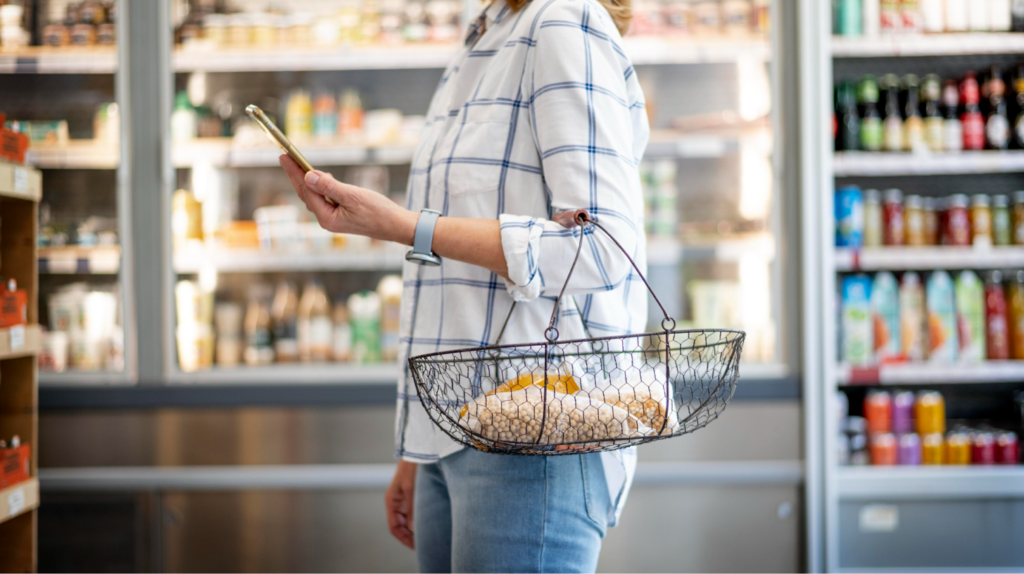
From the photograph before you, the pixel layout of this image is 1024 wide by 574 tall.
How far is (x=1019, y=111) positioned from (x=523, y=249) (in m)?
2.33

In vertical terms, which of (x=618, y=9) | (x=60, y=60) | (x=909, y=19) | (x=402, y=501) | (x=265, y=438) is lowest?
(x=265, y=438)

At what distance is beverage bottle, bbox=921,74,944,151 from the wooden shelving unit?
8.10ft

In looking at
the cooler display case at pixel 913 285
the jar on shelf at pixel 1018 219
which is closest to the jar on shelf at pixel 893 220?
the cooler display case at pixel 913 285

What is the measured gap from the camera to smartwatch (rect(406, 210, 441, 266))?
2.42 ft

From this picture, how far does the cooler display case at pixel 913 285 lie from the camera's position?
2064 mm

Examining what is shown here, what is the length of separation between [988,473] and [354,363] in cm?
197

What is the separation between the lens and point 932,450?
2.21m

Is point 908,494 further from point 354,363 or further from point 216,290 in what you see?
point 216,290

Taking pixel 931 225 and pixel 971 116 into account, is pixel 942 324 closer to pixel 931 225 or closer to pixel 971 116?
pixel 931 225

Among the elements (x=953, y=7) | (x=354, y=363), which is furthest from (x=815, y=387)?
(x=354, y=363)

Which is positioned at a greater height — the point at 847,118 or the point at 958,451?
the point at 847,118

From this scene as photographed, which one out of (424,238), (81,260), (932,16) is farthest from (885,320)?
(81,260)

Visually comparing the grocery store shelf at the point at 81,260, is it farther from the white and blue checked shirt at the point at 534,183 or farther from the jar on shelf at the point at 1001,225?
the jar on shelf at the point at 1001,225

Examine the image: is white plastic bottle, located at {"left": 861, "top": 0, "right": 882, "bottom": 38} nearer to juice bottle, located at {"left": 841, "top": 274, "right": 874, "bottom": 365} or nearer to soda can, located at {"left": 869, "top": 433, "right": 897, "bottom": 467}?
juice bottle, located at {"left": 841, "top": 274, "right": 874, "bottom": 365}
